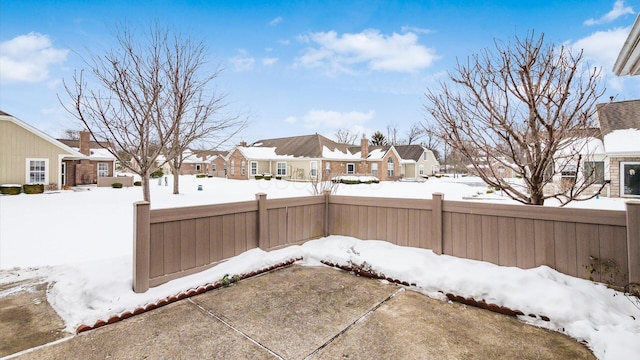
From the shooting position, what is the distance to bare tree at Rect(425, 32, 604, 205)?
13.8 ft

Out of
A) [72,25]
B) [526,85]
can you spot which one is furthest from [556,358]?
[72,25]

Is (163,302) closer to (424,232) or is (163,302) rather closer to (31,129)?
(424,232)

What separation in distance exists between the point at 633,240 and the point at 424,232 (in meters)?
2.60

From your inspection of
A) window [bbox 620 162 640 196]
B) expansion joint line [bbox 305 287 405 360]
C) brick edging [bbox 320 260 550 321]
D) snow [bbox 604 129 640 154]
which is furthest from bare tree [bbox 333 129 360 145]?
expansion joint line [bbox 305 287 405 360]

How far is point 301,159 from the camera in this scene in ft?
98.5

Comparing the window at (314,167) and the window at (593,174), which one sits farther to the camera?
the window at (314,167)

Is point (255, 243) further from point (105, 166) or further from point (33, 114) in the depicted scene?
point (105, 166)

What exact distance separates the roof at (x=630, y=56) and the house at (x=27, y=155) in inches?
917

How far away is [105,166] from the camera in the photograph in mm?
24906

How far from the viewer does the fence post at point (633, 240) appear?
355cm

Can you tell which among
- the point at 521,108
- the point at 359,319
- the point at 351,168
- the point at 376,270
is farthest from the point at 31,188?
the point at 351,168

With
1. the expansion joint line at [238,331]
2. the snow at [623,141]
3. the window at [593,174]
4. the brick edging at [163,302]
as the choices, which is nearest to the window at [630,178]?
the snow at [623,141]

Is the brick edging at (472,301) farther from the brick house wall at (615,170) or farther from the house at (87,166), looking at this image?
the house at (87,166)

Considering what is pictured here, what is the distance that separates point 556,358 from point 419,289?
1.68m
